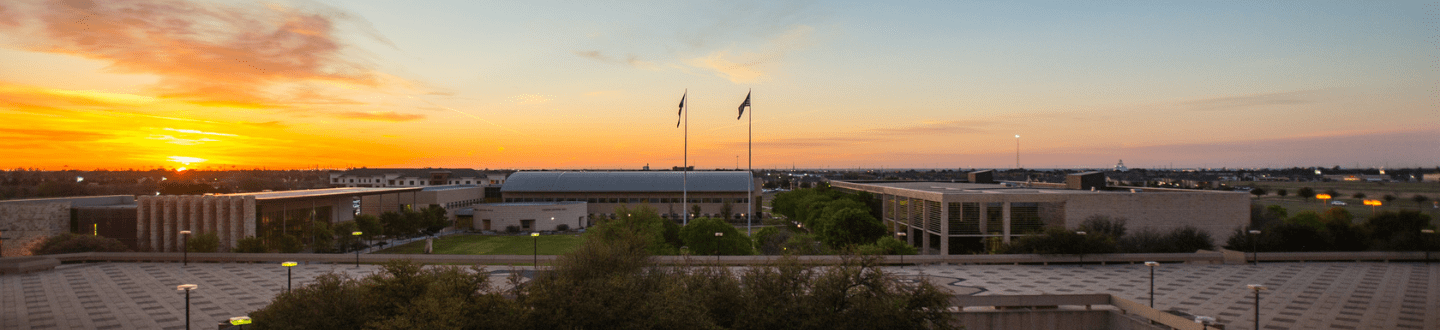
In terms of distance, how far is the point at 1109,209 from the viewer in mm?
48312

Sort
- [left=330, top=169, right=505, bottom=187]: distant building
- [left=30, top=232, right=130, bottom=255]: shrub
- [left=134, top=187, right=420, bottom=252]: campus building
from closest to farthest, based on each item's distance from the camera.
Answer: [left=30, top=232, right=130, bottom=255]: shrub < [left=134, top=187, right=420, bottom=252]: campus building < [left=330, top=169, right=505, bottom=187]: distant building

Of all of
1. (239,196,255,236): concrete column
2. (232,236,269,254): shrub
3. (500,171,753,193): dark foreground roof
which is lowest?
(232,236,269,254): shrub

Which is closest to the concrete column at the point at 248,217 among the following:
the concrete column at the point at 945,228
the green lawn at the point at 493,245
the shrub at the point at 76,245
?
the shrub at the point at 76,245

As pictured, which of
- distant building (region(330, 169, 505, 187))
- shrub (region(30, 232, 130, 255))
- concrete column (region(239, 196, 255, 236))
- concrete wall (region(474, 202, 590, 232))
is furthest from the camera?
distant building (region(330, 169, 505, 187))

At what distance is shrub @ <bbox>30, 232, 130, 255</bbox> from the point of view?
43.9 meters

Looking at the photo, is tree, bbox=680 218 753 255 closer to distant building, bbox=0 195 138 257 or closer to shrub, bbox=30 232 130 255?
shrub, bbox=30 232 130 255

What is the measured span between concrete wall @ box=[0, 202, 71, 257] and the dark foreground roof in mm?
49775

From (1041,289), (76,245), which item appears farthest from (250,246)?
(1041,289)

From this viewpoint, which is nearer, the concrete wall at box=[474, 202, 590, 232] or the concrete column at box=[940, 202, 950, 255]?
the concrete column at box=[940, 202, 950, 255]

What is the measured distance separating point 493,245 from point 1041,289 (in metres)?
48.4

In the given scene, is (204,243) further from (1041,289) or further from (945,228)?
(1041,289)

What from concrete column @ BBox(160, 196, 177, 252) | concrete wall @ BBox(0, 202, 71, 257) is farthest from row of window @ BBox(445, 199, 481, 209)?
concrete wall @ BBox(0, 202, 71, 257)

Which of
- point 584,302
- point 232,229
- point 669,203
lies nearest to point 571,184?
point 669,203

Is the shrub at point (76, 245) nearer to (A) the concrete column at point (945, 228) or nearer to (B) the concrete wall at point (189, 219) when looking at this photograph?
(B) the concrete wall at point (189, 219)
